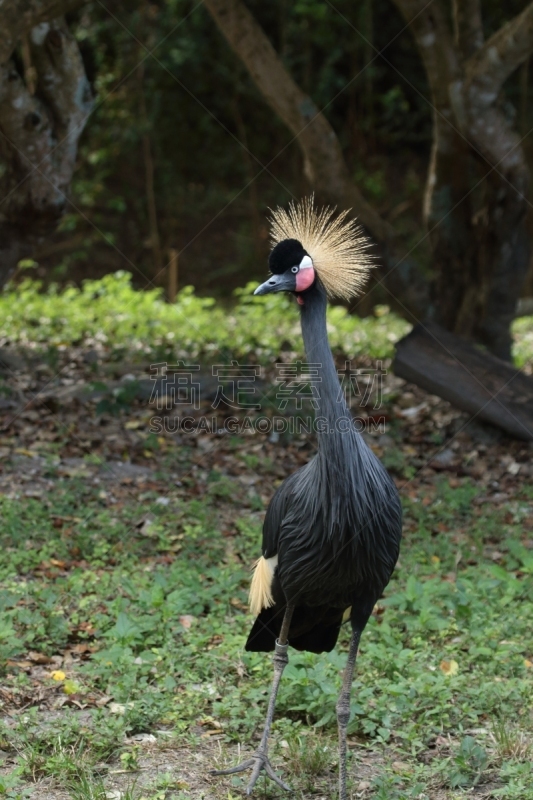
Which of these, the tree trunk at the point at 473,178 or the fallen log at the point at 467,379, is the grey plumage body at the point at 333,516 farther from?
the tree trunk at the point at 473,178

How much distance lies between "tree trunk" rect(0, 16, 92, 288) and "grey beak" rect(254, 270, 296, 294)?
11.7 ft

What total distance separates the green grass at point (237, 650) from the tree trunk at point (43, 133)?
2.32 m

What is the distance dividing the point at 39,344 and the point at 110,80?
5.88 metres

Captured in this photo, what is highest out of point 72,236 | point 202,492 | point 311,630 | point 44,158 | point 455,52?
point 72,236

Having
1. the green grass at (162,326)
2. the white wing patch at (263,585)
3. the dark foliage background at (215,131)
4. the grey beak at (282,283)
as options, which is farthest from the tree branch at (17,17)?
the dark foliage background at (215,131)

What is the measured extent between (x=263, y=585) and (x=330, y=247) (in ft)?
4.42

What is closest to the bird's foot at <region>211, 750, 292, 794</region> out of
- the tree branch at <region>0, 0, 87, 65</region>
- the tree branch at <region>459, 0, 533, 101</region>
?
the tree branch at <region>0, 0, 87, 65</region>

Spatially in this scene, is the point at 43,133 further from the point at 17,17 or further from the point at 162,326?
the point at 162,326

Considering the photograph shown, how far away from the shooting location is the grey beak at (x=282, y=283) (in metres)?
3.10

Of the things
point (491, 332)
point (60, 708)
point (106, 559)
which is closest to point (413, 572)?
point (106, 559)

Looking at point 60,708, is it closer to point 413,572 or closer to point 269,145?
point 413,572

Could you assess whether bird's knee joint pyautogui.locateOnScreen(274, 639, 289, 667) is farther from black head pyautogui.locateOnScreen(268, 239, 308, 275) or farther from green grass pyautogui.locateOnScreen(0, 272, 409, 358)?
green grass pyautogui.locateOnScreen(0, 272, 409, 358)

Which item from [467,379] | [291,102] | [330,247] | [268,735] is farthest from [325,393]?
[291,102]

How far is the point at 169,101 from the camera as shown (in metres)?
12.9
